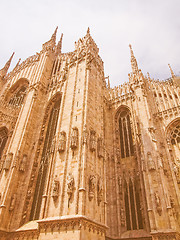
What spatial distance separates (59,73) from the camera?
961 inches

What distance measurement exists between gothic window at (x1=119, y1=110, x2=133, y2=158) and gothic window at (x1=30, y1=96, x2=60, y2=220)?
7.11 m

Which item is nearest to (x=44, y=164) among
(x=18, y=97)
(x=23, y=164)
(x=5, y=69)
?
(x=23, y=164)

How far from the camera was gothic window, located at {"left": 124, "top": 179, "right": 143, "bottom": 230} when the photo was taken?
51.5 ft

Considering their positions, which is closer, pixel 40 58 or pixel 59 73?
pixel 59 73

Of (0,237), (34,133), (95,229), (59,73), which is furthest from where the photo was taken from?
(59,73)

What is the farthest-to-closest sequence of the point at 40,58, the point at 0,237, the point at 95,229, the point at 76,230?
1. the point at 40,58
2. the point at 0,237
3. the point at 95,229
4. the point at 76,230

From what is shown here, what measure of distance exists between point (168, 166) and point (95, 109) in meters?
7.98

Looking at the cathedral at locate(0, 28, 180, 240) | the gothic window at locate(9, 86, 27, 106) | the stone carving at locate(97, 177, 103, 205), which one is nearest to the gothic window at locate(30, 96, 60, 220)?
the cathedral at locate(0, 28, 180, 240)

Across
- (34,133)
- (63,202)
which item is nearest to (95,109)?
(34,133)

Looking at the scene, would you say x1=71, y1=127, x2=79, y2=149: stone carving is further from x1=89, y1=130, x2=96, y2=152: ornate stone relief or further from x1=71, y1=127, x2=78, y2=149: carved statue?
x1=89, y1=130, x2=96, y2=152: ornate stone relief

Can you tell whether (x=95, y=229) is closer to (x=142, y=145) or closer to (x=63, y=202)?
(x=63, y=202)

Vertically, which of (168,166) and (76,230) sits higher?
(168,166)

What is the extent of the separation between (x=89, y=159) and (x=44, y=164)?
5.55 meters

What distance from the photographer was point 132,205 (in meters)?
16.5
